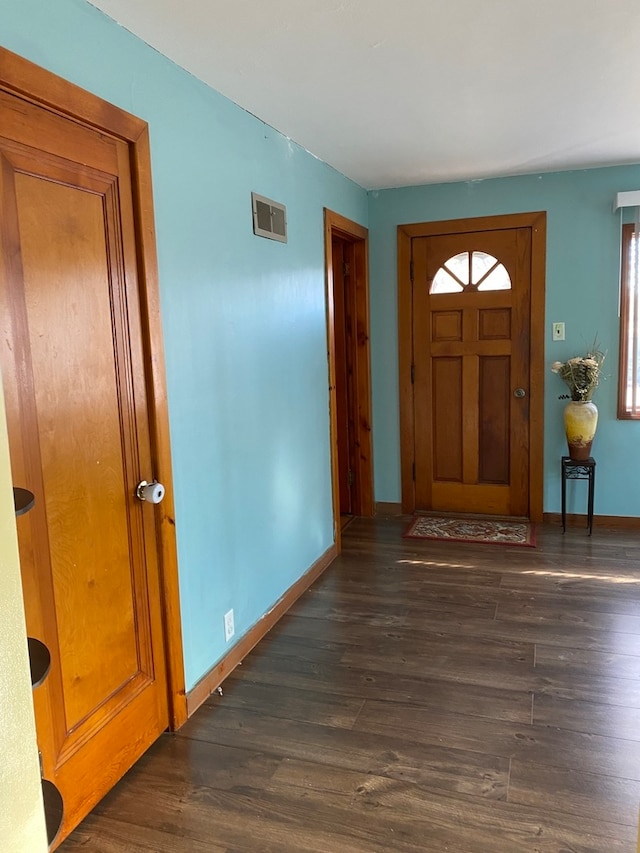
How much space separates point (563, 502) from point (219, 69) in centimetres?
323

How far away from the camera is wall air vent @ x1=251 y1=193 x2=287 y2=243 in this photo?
2.90m

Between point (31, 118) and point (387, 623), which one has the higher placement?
point (31, 118)

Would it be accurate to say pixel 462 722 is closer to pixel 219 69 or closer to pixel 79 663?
pixel 79 663

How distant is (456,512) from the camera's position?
187 inches

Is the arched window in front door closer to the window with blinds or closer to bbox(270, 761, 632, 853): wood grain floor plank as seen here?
the window with blinds

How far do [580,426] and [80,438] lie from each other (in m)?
3.23

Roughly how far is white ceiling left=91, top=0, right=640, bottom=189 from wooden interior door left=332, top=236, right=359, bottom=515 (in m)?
1.04

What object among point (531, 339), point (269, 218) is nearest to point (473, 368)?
point (531, 339)

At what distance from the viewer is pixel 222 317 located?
2.62m

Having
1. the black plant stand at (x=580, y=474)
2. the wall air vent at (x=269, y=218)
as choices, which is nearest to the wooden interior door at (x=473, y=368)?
the black plant stand at (x=580, y=474)

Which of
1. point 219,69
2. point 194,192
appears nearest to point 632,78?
point 219,69

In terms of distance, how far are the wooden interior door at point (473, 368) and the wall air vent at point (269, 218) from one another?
164 centimetres

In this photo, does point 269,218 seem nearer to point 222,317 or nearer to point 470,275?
point 222,317

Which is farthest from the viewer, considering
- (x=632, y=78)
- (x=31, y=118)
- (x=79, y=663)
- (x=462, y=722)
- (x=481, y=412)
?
(x=481, y=412)
